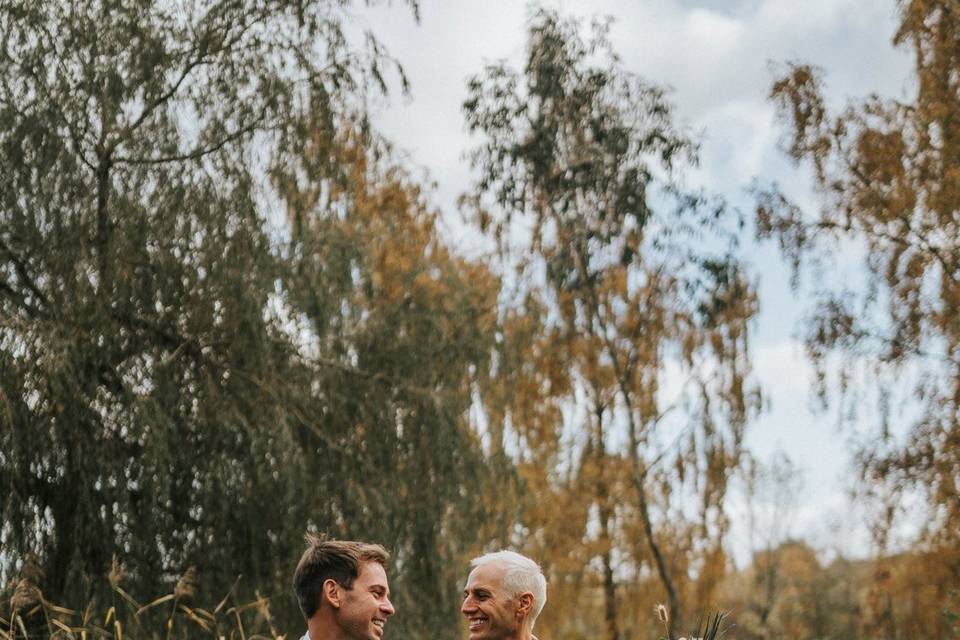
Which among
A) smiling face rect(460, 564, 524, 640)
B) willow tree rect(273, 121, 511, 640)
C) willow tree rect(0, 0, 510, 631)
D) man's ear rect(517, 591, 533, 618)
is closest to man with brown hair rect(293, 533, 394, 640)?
smiling face rect(460, 564, 524, 640)

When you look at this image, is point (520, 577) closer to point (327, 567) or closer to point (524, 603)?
point (524, 603)

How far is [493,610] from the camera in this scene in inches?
178

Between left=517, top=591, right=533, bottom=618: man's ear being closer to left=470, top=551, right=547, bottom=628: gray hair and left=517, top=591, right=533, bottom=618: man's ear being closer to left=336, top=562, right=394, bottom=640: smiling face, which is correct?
left=470, top=551, right=547, bottom=628: gray hair

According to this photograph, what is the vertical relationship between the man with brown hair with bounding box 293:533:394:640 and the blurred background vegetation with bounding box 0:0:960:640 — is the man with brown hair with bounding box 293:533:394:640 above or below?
below

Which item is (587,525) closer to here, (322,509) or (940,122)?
(940,122)

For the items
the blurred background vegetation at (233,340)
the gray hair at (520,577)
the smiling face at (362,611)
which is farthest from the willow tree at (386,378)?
the smiling face at (362,611)

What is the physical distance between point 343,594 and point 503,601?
1.70 feet

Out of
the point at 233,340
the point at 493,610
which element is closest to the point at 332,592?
the point at 493,610

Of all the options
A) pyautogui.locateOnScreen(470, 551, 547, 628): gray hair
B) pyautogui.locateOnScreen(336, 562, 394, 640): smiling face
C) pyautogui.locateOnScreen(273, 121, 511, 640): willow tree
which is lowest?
pyautogui.locateOnScreen(336, 562, 394, 640): smiling face

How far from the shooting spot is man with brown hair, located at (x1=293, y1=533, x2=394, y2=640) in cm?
436

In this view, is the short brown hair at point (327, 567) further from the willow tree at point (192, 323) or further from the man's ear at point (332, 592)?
the willow tree at point (192, 323)

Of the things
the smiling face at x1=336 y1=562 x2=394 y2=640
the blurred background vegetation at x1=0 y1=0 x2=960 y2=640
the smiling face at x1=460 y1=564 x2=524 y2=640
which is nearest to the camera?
the smiling face at x1=336 y1=562 x2=394 y2=640

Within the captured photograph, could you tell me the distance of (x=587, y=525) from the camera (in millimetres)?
19906

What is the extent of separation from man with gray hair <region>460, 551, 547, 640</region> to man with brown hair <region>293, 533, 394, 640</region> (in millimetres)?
296
